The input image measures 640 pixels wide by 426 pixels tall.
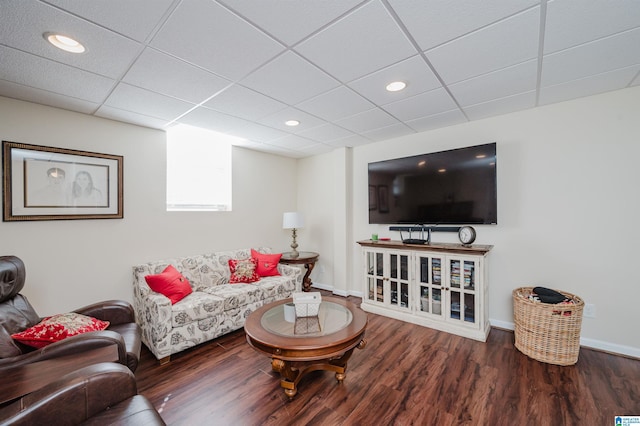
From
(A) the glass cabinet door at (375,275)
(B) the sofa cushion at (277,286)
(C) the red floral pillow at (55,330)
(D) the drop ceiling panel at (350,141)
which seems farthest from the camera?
(D) the drop ceiling panel at (350,141)

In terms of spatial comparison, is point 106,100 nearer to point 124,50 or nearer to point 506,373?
point 124,50

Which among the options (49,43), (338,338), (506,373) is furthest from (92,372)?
(506,373)

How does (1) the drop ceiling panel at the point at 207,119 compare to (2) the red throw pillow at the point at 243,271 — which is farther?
(2) the red throw pillow at the point at 243,271

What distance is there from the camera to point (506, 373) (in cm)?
213

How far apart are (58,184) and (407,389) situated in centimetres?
364

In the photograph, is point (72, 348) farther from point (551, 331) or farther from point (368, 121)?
point (551, 331)

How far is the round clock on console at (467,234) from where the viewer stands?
2.96m

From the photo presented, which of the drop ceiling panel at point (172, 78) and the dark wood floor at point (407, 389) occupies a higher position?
the drop ceiling panel at point (172, 78)

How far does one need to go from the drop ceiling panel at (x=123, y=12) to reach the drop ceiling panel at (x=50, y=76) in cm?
73

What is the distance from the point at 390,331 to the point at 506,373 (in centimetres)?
111

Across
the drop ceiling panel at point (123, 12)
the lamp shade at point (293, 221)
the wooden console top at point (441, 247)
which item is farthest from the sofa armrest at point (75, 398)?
the lamp shade at point (293, 221)

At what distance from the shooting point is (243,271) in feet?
11.1

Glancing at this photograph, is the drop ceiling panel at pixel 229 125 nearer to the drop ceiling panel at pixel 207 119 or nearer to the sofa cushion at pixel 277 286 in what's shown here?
the drop ceiling panel at pixel 207 119

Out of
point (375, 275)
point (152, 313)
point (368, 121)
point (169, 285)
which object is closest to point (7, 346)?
point (152, 313)
